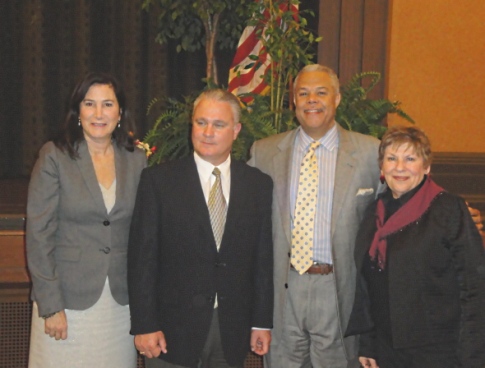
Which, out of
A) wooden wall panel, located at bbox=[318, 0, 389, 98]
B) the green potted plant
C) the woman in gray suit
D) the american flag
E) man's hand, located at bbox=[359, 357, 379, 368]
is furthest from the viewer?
the american flag

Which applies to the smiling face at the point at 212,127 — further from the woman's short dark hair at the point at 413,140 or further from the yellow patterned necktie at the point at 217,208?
the woman's short dark hair at the point at 413,140

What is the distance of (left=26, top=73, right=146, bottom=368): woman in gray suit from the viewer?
246 cm

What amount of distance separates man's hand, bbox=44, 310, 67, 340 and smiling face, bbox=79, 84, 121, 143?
0.66 meters

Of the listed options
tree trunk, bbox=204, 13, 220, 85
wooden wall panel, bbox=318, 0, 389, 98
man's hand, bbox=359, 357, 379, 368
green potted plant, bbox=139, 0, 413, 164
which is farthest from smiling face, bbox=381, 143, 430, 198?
tree trunk, bbox=204, 13, 220, 85

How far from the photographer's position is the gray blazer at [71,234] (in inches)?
96.3

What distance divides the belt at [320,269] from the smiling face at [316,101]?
20.8 inches

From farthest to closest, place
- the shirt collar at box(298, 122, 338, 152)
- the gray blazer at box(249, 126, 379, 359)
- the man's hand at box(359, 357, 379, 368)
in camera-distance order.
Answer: the shirt collar at box(298, 122, 338, 152) → the gray blazer at box(249, 126, 379, 359) → the man's hand at box(359, 357, 379, 368)

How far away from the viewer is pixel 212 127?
8.04ft

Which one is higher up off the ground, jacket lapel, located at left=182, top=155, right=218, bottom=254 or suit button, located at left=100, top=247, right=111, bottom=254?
jacket lapel, located at left=182, top=155, right=218, bottom=254

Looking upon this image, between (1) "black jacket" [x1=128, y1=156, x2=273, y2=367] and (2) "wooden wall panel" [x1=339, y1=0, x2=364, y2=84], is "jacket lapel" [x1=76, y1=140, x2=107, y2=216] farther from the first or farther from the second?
(2) "wooden wall panel" [x1=339, y1=0, x2=364, y2=84]

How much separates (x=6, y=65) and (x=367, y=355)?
483cm

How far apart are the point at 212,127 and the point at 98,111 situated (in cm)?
43

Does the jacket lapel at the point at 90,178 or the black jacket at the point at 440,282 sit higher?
the jacket lapel at the point at 90,178

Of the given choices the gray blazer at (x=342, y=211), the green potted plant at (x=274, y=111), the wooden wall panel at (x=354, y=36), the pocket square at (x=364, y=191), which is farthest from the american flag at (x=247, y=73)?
the pocket square at (x=364, y=191)
